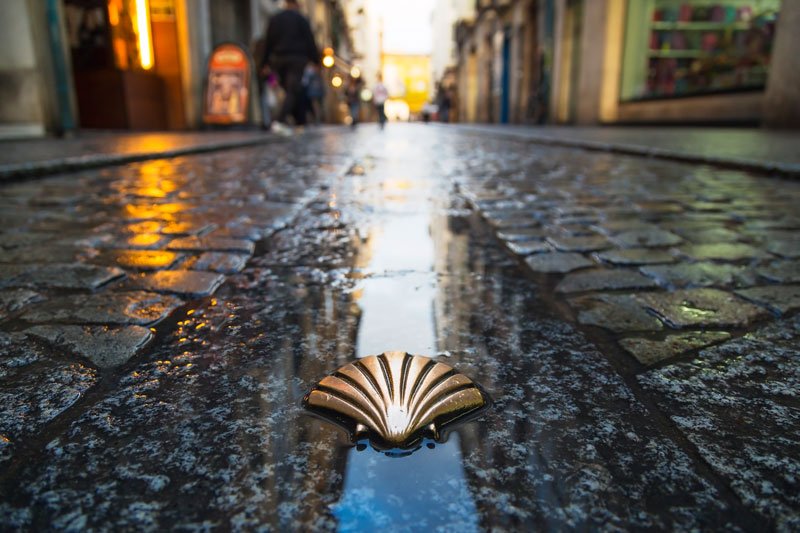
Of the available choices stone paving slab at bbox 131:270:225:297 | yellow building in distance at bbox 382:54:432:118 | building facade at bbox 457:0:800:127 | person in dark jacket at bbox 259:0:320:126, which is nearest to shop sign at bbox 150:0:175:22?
person in dark jacket at bbox 259:0:320:126

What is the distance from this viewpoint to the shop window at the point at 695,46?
9500 millimetres

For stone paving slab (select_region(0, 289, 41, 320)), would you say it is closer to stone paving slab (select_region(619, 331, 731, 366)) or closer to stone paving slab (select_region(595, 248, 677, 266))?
stone paving slab (select_region(619, 331, 731, 366))

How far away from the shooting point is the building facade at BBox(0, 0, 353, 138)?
775cm

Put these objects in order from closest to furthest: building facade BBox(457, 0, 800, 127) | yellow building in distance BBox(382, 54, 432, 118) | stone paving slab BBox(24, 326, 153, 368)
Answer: stone paving slab BBox(24, 326, 153, 368)
building facade BBox(457, 0, 800, 127)
yellow building in distance BBox(382, 54, 432, 118)

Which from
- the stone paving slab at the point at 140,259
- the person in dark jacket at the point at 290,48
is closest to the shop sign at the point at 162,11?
the person in dark jacket at the point at 290,48

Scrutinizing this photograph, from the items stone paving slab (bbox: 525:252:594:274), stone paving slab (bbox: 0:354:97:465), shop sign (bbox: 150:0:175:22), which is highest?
shop sign (bbox: 150:0:175:22)

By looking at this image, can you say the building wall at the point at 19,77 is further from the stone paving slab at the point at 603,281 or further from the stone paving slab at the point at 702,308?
the stone paving slab at the point at 702,308

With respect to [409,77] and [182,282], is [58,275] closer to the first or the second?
[182,282]

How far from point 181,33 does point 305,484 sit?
43.7ft

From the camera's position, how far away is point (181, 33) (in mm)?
12141

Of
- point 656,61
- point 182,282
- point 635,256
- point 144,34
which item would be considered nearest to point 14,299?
point 182,282

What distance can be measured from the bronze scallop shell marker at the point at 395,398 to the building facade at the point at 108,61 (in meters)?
8.71

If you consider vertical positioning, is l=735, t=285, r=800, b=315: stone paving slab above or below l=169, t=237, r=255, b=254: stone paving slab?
above

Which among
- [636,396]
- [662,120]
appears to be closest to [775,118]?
[662,120]
